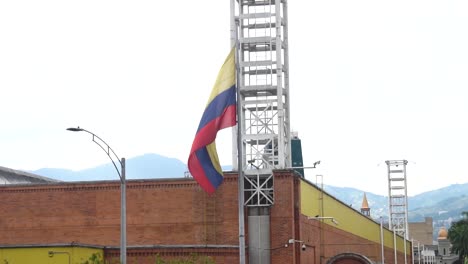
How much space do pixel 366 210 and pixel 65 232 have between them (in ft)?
430

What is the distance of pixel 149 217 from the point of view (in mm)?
53000

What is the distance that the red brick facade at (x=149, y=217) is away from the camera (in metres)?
51.7

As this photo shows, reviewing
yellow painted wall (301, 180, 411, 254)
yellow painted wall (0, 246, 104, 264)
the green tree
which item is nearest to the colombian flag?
yellow painted wall (0, 246, 104, 264)

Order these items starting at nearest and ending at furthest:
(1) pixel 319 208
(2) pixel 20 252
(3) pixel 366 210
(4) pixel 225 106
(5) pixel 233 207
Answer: (4) pixel 225 106 → (2) pixel 20 252 → (5) pixel 233 207 → (1) pixel 319 208 → (3) pixel 366 210

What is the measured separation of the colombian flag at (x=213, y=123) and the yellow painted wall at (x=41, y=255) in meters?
17.3

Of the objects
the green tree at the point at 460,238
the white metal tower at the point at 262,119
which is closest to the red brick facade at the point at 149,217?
the white metal tower at the point at 262,119

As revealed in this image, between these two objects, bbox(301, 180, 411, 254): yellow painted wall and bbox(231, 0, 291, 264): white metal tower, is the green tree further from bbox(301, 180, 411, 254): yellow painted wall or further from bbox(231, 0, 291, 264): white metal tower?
bbox(231, 0, 291, 264): white metal tower

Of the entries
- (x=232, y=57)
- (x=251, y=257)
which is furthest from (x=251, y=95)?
(x=232, y=57)

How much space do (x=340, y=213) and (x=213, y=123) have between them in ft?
146

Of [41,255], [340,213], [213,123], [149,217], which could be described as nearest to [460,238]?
[340,213]

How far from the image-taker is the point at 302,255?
5503cm

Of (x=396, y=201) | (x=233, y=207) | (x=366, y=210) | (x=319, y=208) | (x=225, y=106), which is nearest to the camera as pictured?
(x=225, y=106)

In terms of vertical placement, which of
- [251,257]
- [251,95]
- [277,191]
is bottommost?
[251,257]

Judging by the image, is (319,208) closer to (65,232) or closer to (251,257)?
(251,257)
